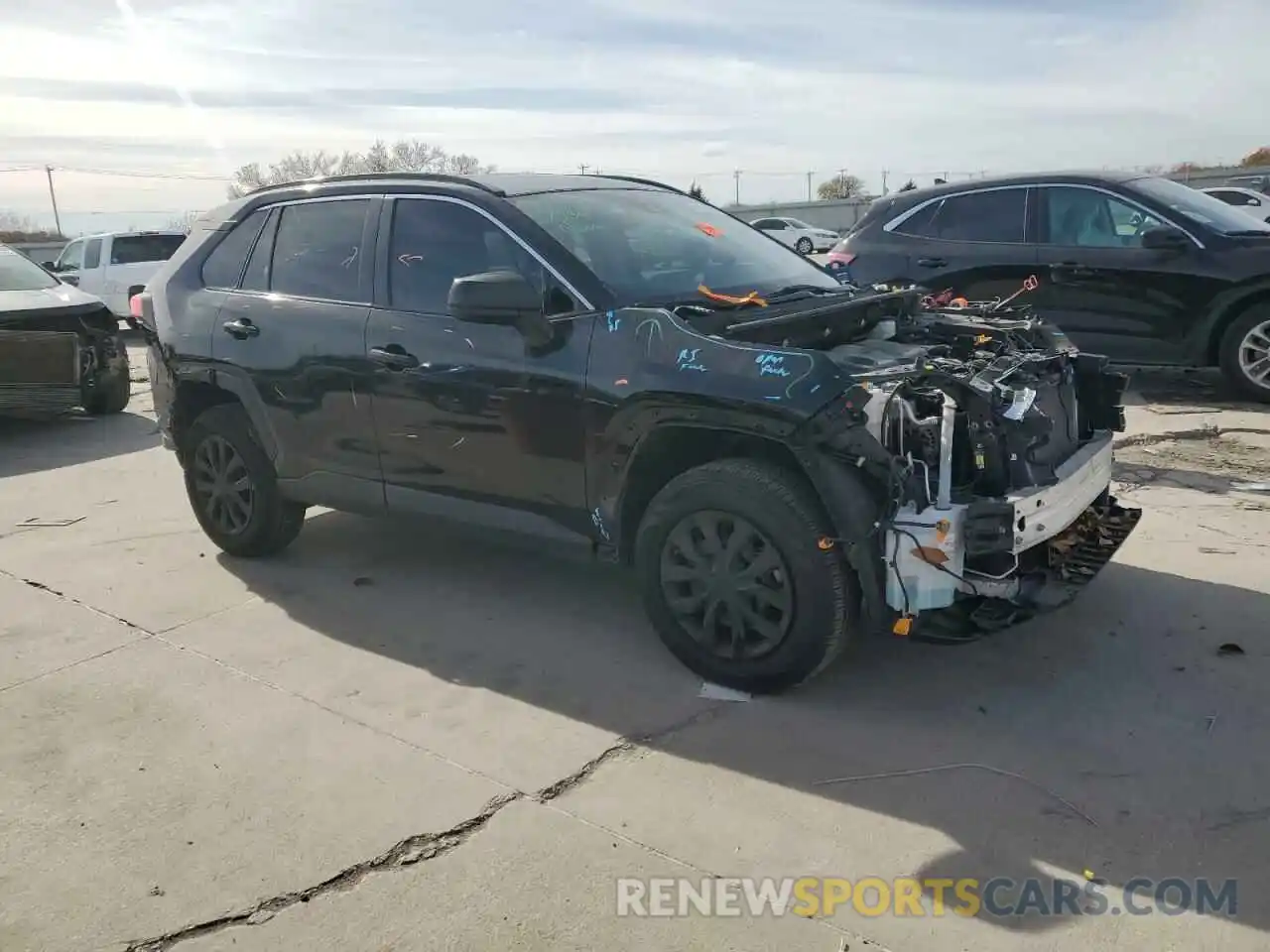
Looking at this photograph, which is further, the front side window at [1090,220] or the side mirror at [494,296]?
the front side window at [1090,220]

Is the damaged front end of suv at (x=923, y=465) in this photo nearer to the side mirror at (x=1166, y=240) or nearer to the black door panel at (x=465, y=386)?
the black door panel at (x=465, y=386)

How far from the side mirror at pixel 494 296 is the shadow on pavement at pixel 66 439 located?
5633 millimetres

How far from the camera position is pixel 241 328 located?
5.37 metres

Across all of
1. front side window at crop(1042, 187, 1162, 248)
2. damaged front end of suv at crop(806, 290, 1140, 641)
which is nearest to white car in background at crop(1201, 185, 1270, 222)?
front side window at crop(1042, 187, 1162, 248)

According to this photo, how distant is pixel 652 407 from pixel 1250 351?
19.7ft

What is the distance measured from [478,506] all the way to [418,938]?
6.99 feet

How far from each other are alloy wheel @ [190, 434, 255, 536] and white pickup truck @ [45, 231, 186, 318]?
12678 millimetres

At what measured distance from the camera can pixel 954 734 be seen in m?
3.75

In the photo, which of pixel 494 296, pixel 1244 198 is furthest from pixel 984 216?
pixel 1244 198

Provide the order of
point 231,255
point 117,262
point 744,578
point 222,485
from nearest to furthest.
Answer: point 744,578 → point 231,255 → point 222,485 → point 117,262

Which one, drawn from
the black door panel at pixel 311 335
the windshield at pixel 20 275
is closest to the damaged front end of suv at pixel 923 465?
the black door panel at pixel 311 335

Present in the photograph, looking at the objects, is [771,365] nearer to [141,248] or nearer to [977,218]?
[977,218]

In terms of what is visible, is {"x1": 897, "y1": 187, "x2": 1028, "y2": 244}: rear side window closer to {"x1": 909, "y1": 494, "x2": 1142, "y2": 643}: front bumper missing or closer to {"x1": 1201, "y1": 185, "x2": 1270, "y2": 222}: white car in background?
{"x1": 909, "y1": 494, "x2": 1142, "y2": 643}: front bumper missing

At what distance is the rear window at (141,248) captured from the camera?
17578 mm
